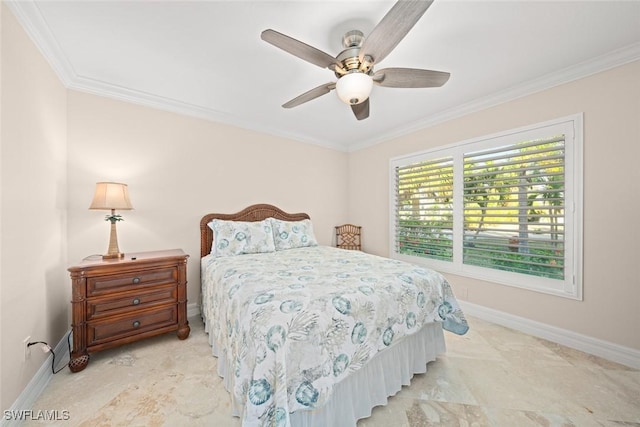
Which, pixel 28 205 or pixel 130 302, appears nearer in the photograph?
pixel 28 205

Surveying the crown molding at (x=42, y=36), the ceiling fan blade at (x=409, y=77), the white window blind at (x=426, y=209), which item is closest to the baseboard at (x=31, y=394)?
the crown molding at (x=42, y=36)

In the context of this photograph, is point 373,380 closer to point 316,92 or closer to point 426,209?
point 316,92

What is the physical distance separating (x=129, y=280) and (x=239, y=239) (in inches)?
40.9

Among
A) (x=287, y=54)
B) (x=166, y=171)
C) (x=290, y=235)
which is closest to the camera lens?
(x=287, y=54)

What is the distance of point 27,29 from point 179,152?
4.53 ft

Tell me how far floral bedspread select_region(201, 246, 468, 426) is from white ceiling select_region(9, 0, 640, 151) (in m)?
1.74

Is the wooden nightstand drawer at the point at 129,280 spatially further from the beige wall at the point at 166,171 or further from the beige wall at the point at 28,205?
the beige wall at the point at 166,171

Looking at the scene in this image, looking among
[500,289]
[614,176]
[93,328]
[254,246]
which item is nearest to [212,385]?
[93,328]

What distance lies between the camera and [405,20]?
4.14ft

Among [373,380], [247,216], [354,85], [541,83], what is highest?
[541,83]

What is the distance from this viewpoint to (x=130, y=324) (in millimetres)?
2080

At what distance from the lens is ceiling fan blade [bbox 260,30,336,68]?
1.38 m

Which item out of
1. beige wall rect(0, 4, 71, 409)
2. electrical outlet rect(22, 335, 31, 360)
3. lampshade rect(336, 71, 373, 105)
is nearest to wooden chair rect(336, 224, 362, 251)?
lampshade rect(336, 71, 373, 105)

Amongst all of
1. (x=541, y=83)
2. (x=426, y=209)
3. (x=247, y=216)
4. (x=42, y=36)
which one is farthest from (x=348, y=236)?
(x=42, y=36)
